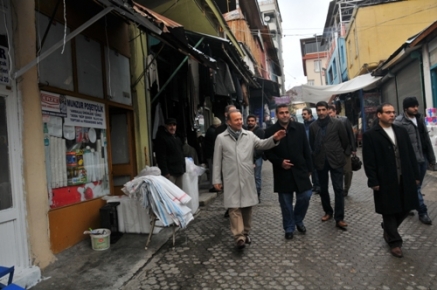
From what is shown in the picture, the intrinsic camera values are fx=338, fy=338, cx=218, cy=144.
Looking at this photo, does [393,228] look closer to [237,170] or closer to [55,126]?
[237,170]

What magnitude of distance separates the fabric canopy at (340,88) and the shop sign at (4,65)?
46.2ft

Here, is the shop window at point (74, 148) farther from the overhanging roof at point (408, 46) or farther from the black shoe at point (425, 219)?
the overhanging roof at point (408, 46)

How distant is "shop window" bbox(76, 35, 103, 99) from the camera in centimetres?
496

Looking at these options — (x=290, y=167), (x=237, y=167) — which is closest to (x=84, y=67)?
(x=237, y=167)

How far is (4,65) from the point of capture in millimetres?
3564

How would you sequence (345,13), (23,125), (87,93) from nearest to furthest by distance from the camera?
(23,125) < (87,93) < (345,13)

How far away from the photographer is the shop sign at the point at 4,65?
3.52 metres

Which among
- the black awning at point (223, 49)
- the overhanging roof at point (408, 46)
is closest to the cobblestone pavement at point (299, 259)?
the black awning at point (223, 49)

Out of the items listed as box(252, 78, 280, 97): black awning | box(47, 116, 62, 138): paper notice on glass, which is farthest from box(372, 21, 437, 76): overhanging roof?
box(47, 116, 62, 138): paper notice on glass

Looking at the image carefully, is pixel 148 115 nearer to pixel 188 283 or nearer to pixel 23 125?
pixel 23 125

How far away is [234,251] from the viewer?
4.34 m

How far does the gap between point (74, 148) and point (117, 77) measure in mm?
1721

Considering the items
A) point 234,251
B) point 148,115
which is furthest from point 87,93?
point 234,251

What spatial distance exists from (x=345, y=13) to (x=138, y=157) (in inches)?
924
